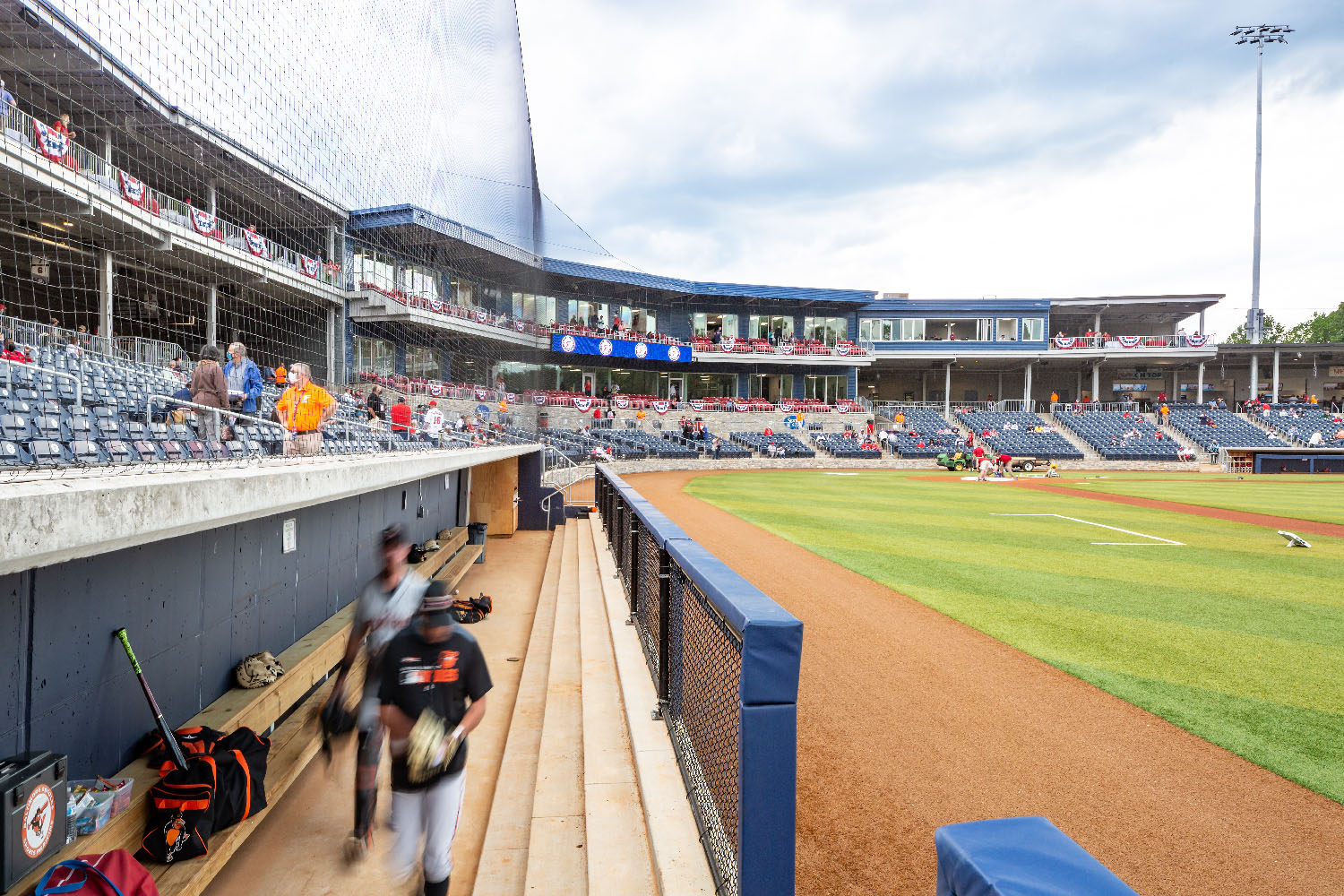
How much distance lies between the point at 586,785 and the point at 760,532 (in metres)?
9.17

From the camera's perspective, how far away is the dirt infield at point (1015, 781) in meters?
3.13

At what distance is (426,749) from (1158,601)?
8260 millimetres

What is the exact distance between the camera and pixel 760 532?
1270 cm

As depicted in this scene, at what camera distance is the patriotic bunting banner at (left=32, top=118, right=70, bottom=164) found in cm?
471

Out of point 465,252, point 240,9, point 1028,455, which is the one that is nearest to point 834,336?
point 1028,455

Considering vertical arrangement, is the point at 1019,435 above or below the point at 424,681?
above

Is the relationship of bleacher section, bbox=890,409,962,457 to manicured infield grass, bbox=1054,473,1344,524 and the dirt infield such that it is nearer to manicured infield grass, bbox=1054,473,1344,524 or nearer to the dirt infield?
manicured infield grass, bbox=1054,473,1344,524

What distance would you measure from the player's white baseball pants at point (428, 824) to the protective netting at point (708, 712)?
120 cm

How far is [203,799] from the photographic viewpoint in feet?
10.9

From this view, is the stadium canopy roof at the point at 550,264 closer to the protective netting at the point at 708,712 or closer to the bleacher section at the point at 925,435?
the protective netting at the point at 708,712

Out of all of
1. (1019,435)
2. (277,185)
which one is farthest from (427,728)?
(1019,435)

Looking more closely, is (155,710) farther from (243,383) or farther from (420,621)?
(243,383)

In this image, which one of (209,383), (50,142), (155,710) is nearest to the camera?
(155,710)

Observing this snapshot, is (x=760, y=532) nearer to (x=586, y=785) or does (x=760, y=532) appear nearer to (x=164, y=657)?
(x=586, y=785)
